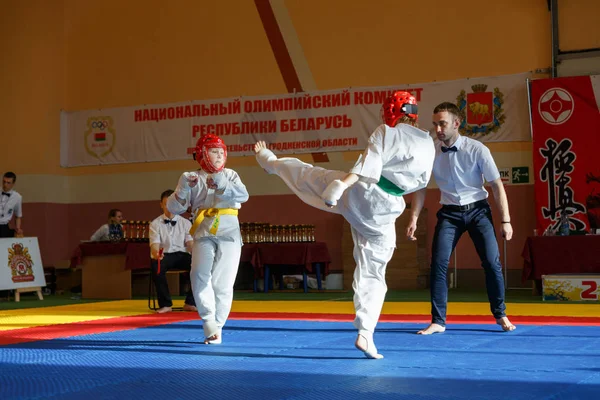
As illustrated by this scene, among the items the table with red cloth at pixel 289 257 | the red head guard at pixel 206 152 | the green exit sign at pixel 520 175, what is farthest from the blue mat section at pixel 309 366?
the green exit sign at pixel 520 175

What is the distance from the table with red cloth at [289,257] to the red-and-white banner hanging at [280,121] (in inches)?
84.5

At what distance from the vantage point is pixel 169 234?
28.3 feet

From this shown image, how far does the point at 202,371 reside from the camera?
3.96 meters

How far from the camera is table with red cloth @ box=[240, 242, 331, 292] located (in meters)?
11.1

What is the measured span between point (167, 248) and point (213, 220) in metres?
3.50

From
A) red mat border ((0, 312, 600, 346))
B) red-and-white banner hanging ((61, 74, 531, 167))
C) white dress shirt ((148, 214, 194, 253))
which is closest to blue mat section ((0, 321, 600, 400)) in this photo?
red mat border ((0, 312, 600, 346))

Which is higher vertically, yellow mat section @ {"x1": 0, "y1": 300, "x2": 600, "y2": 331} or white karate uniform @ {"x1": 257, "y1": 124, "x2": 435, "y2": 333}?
white karate uniform @ {"x1": 257, "y1": 124, "x2": 435, "y2": 333}

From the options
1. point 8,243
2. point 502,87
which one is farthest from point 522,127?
point 8,243

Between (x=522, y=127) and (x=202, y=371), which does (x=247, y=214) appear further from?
A: (x=202, y=371)

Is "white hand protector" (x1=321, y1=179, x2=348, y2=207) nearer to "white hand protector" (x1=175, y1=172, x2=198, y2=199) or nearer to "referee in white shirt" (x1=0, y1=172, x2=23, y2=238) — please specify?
"white hand protector" (x1=175, y1=172, x2=198, y2=199)

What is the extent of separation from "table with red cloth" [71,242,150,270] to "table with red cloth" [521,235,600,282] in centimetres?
476

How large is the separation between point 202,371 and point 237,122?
9.61 m

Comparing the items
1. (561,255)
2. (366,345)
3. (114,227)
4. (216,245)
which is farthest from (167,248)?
(366,345)

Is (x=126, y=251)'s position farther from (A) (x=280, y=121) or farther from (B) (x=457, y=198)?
(B) (x=457, y=198)
